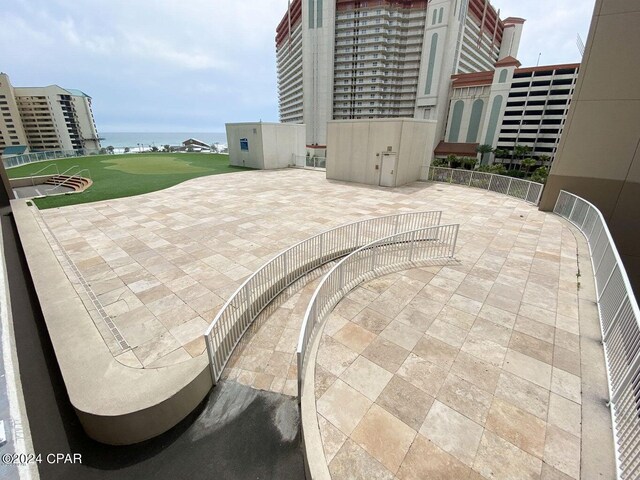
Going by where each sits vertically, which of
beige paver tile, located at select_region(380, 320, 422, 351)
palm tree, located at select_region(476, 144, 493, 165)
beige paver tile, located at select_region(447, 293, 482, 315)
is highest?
palm tree, located at select_region(476, 144, 493, 165)

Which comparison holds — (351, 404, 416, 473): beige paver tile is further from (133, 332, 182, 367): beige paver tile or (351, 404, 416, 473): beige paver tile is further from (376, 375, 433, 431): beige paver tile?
(133, 332, 182, 367): beige paver tile

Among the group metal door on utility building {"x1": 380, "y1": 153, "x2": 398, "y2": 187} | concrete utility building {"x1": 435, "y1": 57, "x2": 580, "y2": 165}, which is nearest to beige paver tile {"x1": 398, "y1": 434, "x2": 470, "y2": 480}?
metal door on utility building {"x1": 380, "y1": 153, "x2": 398, "y2": 187}

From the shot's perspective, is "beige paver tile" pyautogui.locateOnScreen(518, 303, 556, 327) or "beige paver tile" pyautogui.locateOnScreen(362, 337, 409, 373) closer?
"beige paver tile" pyautogui.locateOnScreen(362, 337, 409, 373)

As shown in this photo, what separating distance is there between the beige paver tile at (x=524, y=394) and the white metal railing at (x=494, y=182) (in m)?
13.8

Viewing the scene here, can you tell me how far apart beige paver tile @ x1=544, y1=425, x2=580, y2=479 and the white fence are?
1591 inches

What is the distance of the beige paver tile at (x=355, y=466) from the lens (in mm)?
3241

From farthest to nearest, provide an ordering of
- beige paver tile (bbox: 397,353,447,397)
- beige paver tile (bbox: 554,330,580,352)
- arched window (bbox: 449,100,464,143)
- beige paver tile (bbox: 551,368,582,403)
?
arched window (bbox: 449,100,464,143), beige paver tile (bbox: 554,330,580,352), beige paver tile (bbox: 397,353,447,397), beige paver tile (bbox: 551,368,582,403)

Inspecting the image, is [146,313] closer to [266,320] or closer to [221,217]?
[266,320]

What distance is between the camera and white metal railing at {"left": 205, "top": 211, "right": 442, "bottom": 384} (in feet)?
16.0

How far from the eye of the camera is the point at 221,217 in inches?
492

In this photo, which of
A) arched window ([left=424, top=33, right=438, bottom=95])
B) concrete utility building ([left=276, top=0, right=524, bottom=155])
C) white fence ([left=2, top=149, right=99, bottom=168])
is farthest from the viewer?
concrete utility building ([left=276, top=0, right=524, bottom=155])

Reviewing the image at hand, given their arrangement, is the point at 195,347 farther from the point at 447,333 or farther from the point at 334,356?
the point at 447,333

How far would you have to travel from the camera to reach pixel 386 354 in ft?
16.2

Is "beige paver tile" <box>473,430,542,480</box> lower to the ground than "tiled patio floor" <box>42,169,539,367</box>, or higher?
lower
